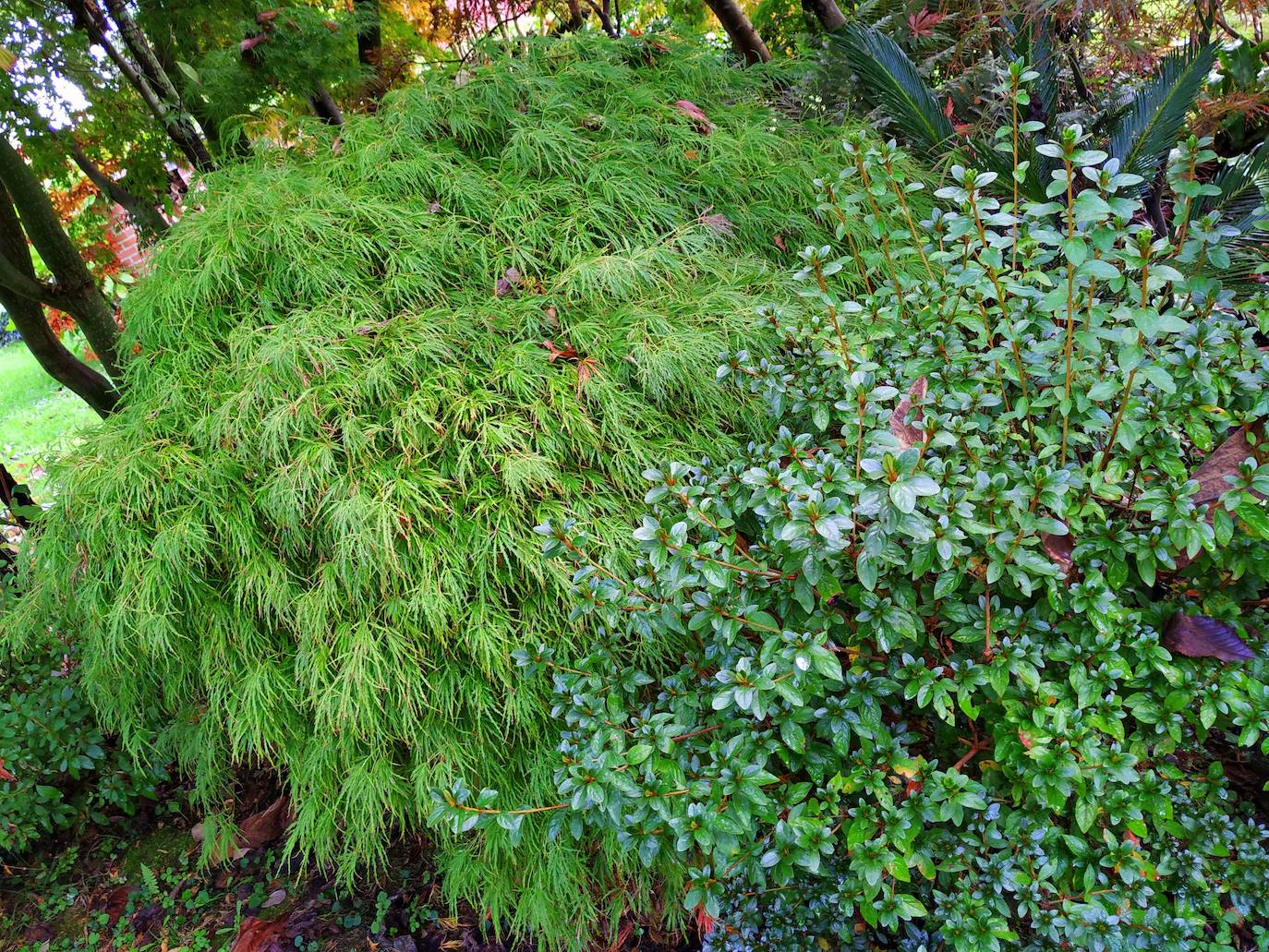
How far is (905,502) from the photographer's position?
1202mm

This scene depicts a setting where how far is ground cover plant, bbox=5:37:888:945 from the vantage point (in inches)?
69.5

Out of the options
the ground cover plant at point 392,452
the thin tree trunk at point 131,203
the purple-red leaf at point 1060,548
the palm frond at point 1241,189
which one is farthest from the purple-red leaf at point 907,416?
the thin tree trunk at point 131,203

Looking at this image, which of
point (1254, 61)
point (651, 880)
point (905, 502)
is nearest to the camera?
point (905, 502)

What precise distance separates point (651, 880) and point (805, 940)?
0.35m

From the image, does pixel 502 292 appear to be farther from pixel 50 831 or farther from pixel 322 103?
pixel 50 831

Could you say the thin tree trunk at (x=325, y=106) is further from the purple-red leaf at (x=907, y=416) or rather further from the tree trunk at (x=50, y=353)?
the purple-red leaf at (x=907, y=416)

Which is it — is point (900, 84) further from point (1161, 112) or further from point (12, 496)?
point (12, 496)

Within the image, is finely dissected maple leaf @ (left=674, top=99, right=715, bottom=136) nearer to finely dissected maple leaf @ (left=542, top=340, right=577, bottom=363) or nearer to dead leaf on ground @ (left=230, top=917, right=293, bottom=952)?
finely dissected maple leaf @ (left=542, top=340, right=577, bottom=363)

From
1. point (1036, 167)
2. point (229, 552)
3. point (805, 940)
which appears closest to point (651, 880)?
point (805, 940)

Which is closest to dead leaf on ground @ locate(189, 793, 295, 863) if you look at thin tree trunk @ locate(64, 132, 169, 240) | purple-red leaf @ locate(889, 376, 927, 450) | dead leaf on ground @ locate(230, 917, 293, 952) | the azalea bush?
dead leaf on ground @ locate(230, 917, 293, 952)

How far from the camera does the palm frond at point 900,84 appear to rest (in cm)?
294

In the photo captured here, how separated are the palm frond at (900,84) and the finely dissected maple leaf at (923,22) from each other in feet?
1.74

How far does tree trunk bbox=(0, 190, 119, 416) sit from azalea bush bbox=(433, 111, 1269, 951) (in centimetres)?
232

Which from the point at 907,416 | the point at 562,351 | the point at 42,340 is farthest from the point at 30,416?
the point at 907,416
